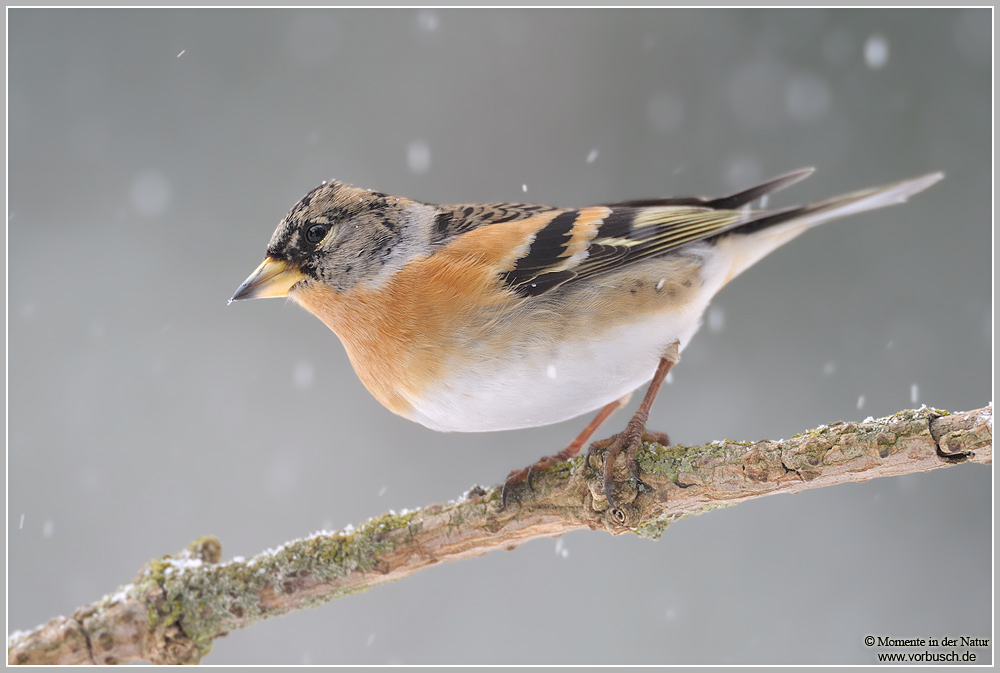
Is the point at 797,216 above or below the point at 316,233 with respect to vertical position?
below

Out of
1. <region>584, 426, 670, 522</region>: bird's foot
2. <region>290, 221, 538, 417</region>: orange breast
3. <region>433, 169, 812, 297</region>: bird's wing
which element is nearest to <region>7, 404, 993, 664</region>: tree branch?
<region>584, 426, 670, 522</region>: bird's foot

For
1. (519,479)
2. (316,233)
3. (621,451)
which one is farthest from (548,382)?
(316,233)

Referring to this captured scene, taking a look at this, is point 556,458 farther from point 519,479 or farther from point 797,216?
point 797,216

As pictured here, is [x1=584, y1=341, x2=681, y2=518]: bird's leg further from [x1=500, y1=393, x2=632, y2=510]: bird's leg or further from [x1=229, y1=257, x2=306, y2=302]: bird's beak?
[x1=229, y1=257, x2=306, y2=302]: bird's beak

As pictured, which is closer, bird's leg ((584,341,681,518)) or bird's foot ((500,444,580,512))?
bird's leg ((584,341,681,518))

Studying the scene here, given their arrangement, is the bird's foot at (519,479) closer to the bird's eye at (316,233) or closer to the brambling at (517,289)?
the brambling at (517,289)

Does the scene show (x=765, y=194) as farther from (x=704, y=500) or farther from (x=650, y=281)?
(x=704, y=500)

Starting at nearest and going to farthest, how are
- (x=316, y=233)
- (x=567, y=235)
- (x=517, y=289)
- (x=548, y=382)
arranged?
(x=548, y=382) < (x=517, y=289) < (x=567, y=235) < (x=316, y=233)

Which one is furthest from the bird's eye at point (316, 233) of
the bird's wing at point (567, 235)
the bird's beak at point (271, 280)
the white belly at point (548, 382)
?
the white belly at point (548, 382)
